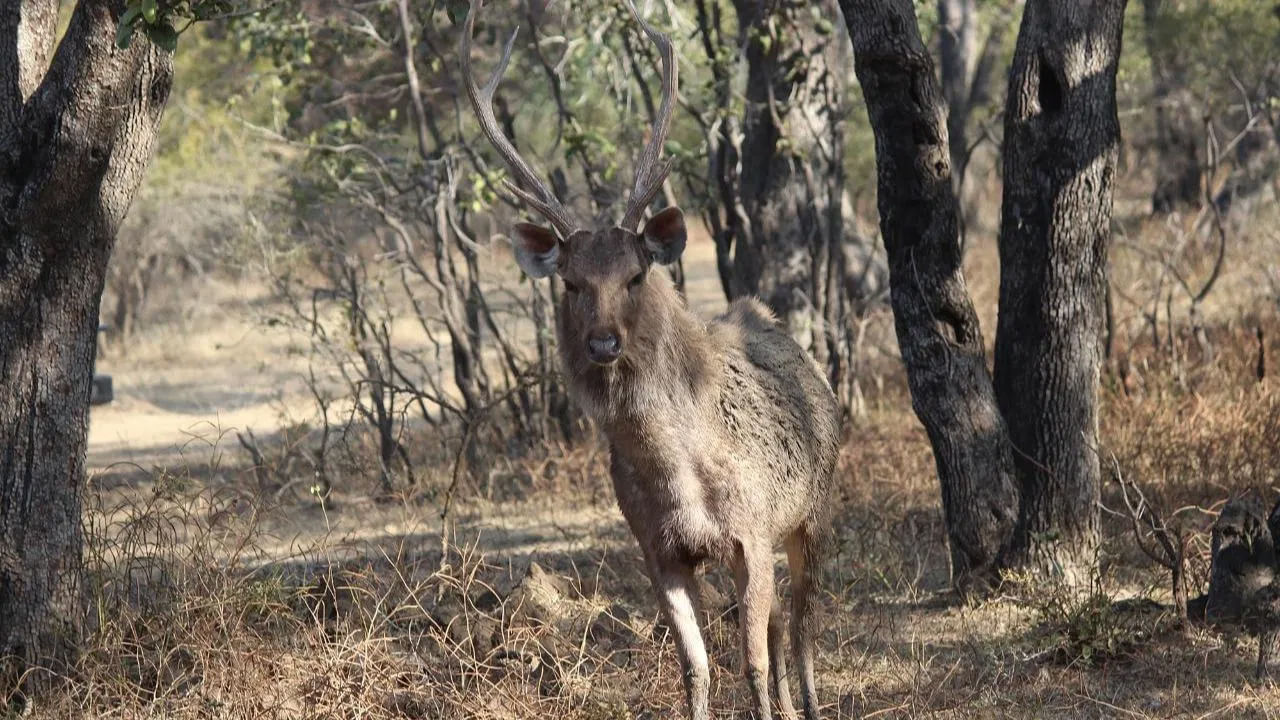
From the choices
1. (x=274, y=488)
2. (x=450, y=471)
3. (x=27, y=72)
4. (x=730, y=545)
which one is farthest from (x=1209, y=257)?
(x=27, y=72)

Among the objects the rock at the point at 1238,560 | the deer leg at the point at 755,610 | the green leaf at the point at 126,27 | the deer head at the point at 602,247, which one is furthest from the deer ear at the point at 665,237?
the rock at the point at 1238,560

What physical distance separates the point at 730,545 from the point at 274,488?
5968mm

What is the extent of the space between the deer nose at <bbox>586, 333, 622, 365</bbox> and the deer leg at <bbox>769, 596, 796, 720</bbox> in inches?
57.4

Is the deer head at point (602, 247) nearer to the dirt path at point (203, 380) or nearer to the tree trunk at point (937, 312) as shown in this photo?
the tree trunk at point (937, 312)

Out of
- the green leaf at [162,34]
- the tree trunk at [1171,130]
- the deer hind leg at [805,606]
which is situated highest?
the tree trunk at [1171,130]

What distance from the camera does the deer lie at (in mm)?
5570

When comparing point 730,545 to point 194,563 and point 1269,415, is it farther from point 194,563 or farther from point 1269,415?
point 1269,415

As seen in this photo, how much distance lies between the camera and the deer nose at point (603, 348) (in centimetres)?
532

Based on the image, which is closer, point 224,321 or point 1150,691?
point 1150,691

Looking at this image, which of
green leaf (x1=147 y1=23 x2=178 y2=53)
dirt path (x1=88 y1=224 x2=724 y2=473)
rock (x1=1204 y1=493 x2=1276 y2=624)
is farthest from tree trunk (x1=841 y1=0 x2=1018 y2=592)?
dirt path (x1=88 y1=224 x2=724 y2=473)

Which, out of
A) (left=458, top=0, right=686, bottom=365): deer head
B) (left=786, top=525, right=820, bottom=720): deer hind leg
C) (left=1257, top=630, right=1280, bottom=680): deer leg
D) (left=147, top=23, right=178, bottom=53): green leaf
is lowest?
(left=1257, top=630, right=1280, bottom=680): deer leg

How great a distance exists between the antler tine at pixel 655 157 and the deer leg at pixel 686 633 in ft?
4.59

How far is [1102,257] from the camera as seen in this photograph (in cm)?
721

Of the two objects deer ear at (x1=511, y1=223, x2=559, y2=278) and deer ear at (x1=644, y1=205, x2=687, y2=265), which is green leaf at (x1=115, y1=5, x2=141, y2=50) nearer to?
deer ear at (x1=511, y1=223, x2=559, y2=278)
